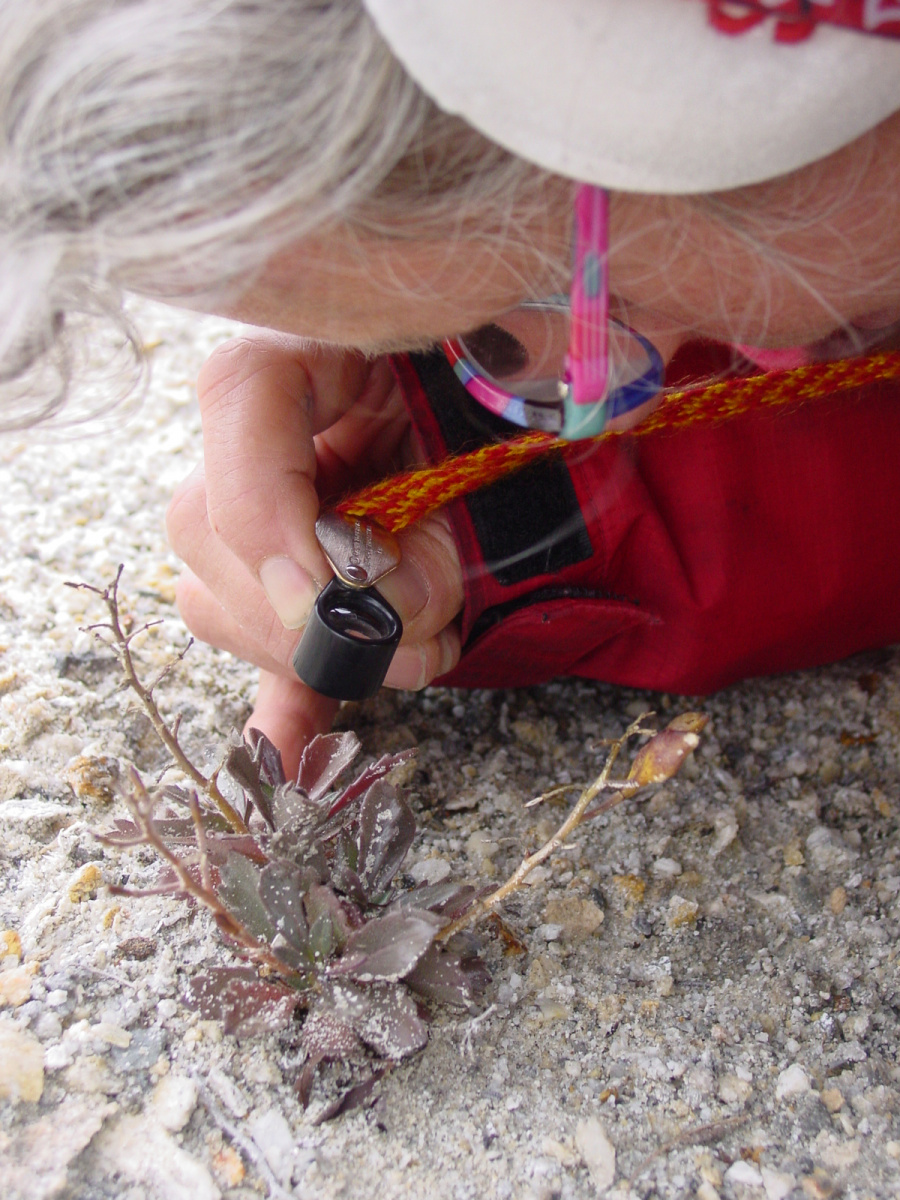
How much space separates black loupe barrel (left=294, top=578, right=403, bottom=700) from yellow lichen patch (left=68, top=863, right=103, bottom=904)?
10.3 inches

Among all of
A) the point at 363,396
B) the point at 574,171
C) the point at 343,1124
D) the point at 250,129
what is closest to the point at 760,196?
the point at 574,171

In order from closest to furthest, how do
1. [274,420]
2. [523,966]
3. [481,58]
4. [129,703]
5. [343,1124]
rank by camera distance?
1. [481,58]
2. [343,1124]
3. [523,966]
4. [274,420]
5. [129,703]

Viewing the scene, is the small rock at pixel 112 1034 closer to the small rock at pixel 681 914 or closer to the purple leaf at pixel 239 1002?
the purple leaf at pixel 239 1002

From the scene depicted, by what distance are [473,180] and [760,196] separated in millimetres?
187

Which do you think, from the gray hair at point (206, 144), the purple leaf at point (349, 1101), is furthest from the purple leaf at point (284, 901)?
the gray hair at point (206, 144)

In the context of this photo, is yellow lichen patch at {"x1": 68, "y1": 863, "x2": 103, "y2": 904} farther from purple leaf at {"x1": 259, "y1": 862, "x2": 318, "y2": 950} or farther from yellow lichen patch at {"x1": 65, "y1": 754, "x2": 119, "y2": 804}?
purple leaf at {"x1": 259, "y1": 862, "x2": 318, "y2": 950}

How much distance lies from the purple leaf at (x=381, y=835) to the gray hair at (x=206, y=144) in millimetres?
442

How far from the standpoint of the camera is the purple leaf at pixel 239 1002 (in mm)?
711

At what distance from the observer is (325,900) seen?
2.40ft

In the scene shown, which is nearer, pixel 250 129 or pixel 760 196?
pixel 250 129

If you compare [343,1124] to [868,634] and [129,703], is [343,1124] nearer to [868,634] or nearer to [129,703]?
[129,703]

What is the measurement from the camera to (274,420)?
38.0 inches

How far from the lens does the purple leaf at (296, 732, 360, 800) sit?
841 mm

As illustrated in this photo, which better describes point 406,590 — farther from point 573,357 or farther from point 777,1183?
point 777,1183
